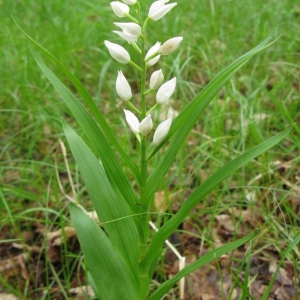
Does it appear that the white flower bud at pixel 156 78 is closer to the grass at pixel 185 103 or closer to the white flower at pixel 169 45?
the white flower at pixel 169 45

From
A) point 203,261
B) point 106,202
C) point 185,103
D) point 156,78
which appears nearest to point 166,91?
point 156,78

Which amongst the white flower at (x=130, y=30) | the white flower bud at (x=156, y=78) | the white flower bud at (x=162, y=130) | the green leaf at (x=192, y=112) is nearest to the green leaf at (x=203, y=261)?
the green leaf at (x=192, y=112)

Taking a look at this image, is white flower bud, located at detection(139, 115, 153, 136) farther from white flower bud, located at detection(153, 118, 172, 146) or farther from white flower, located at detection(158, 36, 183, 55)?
white flower, located at detection(158, 36, 183, 55)

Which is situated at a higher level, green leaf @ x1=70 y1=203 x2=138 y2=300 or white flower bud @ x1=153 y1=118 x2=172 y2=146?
white flower bud @ x1=153 y1=118 x2=172 y2=146

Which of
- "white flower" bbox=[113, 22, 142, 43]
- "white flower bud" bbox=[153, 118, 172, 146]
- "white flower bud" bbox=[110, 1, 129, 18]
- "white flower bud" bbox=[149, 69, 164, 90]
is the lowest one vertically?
"white flower bud" bbox=[153, 118, 172, 146]

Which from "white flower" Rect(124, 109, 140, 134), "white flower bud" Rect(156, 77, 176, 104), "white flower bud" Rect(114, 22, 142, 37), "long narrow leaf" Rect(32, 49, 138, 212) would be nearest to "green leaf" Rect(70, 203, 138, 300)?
"long narrow leaf" Rect(32, 49, 138, 212)
